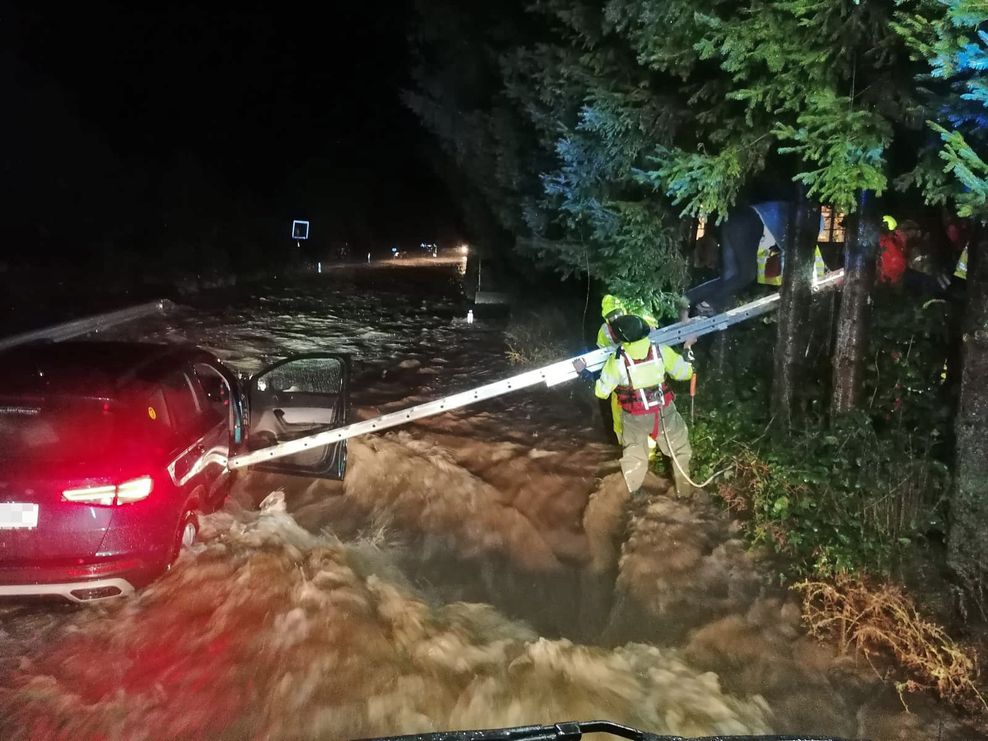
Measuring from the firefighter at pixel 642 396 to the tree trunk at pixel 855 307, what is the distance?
122cm

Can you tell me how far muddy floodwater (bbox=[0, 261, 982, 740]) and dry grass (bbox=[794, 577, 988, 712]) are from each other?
0.14 meters

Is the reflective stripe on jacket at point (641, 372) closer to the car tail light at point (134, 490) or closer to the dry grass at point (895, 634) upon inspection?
the dry grass at point (895, 634)

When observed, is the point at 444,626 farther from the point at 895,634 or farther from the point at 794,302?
the point at 794,302

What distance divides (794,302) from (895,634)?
3.17 m

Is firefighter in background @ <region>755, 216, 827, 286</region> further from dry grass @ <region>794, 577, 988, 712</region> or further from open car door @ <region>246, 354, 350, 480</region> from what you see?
open car door @ <region>246, 354, 350, 480</region>

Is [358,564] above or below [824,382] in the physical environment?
below

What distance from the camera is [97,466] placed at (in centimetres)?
443

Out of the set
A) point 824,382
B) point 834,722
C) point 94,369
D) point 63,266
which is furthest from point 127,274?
point 834,722

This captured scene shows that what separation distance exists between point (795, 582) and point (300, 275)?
30.1 meters

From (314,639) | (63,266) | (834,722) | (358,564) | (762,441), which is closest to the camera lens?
(834,722)

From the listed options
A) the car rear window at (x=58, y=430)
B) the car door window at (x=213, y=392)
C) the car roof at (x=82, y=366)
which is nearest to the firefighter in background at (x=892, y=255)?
the car door window at (x=213, y=392)

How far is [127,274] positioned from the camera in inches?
933

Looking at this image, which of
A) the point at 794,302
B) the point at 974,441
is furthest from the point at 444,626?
the point at 794,302

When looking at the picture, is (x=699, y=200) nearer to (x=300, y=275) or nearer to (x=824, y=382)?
(x=824, y=382)
